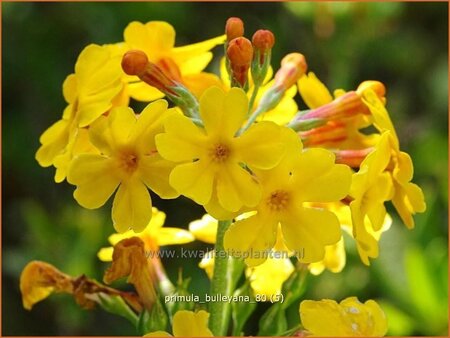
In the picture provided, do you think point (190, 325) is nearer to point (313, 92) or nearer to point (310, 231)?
point (310, 231)

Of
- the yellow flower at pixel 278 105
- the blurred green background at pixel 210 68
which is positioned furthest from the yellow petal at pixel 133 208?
the blurred green background at pixel 210 68

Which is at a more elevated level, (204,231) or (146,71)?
(146,71)

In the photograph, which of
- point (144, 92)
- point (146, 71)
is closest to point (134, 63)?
point (146, 71)

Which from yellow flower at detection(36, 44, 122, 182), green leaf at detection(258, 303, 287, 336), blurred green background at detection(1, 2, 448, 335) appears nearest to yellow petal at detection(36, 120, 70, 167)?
yellow flower at detection(36, 44, 122, 182)

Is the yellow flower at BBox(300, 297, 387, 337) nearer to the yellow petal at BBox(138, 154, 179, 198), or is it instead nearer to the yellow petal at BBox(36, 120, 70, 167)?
the yellow petal at BBox(138, 154, 179, 198)

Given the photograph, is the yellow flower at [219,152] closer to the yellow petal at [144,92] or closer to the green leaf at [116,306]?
the yellow petal at [144,92]
